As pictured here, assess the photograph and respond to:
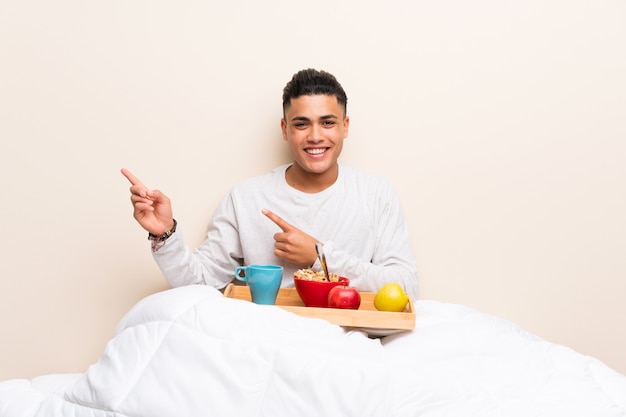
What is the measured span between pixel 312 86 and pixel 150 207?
2.02ft

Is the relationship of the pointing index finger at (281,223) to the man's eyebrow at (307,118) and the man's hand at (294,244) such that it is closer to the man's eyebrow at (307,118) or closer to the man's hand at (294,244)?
the man's hand at (294,244)

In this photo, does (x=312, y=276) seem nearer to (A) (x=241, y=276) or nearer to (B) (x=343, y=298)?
Answer: (B) (x=343, y=298)

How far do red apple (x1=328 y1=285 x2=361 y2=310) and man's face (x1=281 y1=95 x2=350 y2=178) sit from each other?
1.64 ft

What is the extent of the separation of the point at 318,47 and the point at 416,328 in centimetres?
103

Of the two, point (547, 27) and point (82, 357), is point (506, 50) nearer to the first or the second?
point (547, 27)

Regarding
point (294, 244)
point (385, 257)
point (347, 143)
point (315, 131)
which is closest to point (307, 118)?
point (315, 131)

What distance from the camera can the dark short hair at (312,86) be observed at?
1959 millimetres

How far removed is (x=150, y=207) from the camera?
5.82ft

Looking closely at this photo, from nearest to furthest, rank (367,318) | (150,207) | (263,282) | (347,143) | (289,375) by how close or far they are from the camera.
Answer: (289,375), (367,318), (263,282), (150,207), (347,143)

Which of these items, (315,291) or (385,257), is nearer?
(315,291)

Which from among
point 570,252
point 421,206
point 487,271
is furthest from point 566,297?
point 421,206

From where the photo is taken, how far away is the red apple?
1.60 meters

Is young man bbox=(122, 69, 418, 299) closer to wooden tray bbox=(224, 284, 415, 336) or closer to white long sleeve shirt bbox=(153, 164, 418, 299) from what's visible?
white long sleeve shirt bbox=(153, 164, 418, 299)

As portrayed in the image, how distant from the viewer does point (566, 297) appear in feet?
7.16
